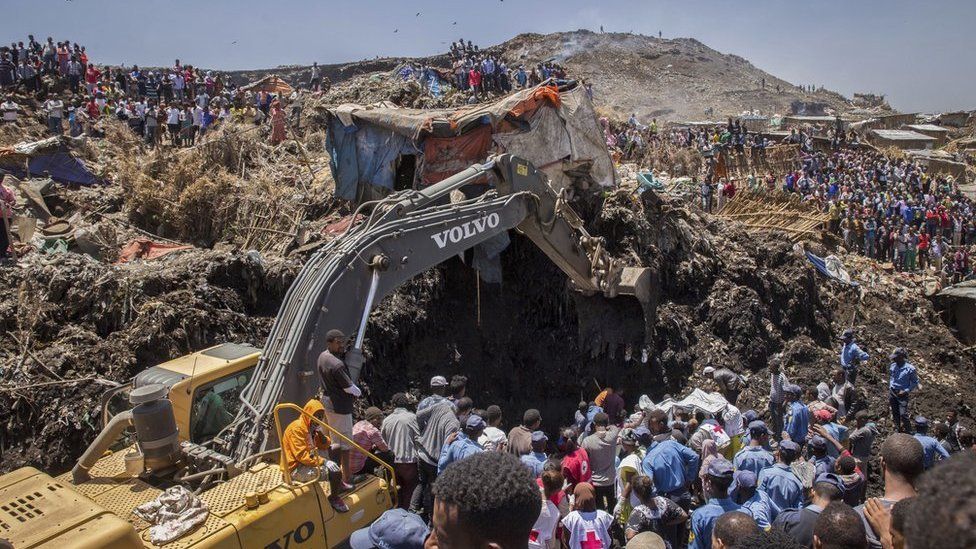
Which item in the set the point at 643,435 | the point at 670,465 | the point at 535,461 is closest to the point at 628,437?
the point at 643,435

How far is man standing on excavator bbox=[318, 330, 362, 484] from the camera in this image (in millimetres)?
6008

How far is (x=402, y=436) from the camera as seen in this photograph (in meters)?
7.27

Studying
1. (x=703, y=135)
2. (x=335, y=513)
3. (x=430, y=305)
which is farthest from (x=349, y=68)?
(x=335, y=513)

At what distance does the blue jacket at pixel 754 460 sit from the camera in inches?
257

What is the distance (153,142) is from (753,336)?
15.3 metres

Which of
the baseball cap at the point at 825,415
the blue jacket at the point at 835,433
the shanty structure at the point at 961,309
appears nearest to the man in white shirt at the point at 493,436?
the blue jacket at the point at 835,433

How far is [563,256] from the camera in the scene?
414 inches

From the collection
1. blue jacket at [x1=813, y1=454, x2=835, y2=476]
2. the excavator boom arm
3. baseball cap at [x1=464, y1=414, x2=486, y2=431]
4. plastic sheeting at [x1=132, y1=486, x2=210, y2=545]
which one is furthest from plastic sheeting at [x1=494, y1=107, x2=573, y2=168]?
plastic sheeting at [x1=132, y1=486, x2=210, y2=545]

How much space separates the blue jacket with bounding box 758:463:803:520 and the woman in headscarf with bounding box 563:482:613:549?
156 cm

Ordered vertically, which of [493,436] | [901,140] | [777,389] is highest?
[901,140]

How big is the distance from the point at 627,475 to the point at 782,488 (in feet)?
4.50

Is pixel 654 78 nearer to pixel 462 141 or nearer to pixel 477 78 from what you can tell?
pixel 477 78

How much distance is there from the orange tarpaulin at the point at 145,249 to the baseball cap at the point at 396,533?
9125 mm

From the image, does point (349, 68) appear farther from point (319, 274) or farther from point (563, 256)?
point (319, 274)
